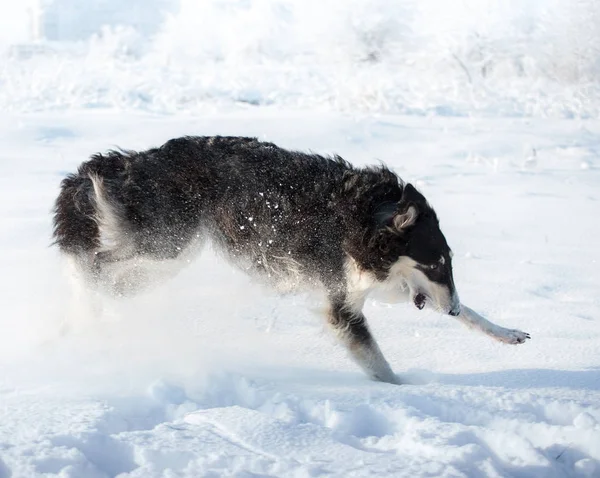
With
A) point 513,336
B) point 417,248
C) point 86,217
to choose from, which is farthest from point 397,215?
point 86,217

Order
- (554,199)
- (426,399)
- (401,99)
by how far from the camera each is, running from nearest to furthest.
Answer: (426,399) < (554,199) < (401,99)

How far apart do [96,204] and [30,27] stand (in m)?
32.5

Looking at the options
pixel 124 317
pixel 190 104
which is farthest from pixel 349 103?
pixel 124 317

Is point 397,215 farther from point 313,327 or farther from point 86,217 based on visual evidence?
point 86,217

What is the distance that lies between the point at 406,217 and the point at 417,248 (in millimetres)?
240

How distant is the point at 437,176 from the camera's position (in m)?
9.54

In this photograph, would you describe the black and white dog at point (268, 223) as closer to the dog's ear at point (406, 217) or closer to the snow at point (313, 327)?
the dog's ear at point (406, 217)

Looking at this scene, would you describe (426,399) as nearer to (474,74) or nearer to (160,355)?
(160,355)

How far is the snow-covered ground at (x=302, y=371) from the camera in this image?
2791 mm

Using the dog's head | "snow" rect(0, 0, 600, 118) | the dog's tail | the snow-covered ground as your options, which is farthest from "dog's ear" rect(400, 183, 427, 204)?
"snow" rect(0, 0, 600, 118)

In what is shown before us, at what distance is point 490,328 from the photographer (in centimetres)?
456

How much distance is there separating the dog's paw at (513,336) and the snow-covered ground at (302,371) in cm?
11

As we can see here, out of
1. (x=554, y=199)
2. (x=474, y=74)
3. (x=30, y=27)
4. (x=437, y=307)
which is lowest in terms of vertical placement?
(x=437, y=307)

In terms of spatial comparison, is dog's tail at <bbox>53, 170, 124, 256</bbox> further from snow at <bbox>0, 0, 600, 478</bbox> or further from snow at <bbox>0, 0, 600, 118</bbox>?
snow at <bbox>0, 0, 600, 118</bbox>
